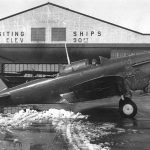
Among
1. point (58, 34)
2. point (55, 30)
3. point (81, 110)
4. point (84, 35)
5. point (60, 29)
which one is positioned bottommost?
point (81, 110)

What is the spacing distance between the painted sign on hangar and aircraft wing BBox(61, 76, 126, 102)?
1178 inches

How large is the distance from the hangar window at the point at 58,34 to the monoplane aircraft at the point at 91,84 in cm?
2999

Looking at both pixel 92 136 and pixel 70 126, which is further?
pixel 70 126

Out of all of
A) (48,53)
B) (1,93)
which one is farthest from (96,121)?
(48,53)

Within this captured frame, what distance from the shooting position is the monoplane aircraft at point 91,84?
10.5m

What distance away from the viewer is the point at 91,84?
10.5 m

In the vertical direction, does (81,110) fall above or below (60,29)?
below

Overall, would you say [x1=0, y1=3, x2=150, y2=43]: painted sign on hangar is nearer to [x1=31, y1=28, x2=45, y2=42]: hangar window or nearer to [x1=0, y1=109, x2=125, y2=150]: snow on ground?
[x1=31, y1=28, x2=45, y2=42]: hangar window

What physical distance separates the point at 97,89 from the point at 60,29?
31.5m

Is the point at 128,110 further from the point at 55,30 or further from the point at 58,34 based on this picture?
the point at 55,30

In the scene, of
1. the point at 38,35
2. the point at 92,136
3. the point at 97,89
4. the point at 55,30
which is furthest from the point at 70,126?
the point at 38,35

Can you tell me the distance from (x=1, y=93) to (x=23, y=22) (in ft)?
103

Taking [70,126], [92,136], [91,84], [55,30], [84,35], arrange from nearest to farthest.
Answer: [92,136], [70,126], [91,84], [84,35], [55,30]

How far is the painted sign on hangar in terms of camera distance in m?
41.1
